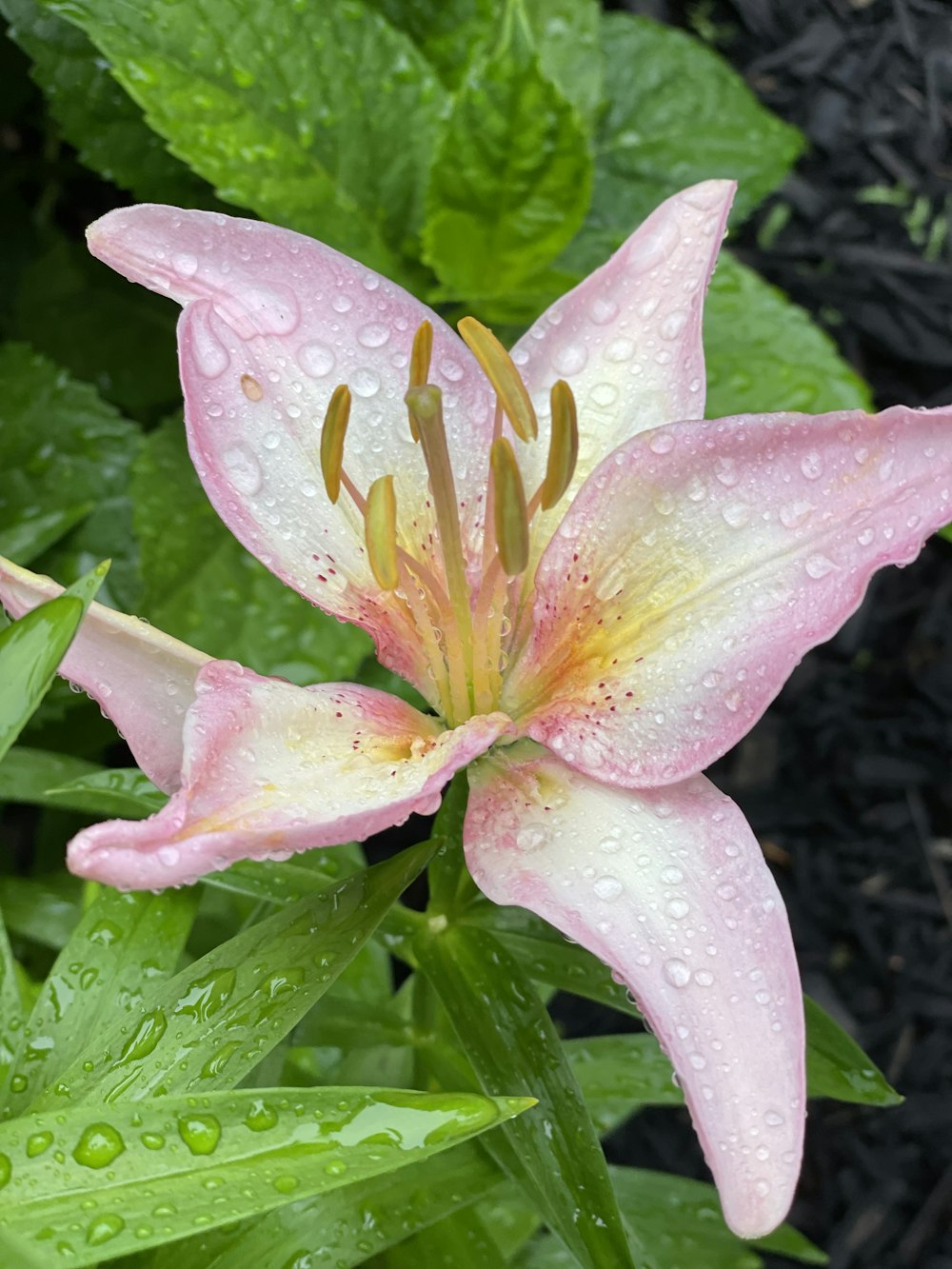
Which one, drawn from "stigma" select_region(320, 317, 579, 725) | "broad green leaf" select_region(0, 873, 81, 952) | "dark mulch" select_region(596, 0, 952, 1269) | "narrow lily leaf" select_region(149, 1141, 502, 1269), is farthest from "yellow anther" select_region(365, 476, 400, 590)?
"dark mulch" select_region(596, 0, 952, 1269)

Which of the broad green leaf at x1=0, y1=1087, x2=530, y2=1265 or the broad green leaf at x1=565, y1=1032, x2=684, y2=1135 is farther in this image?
the broad green leaf at x1=565, y1=1032, x2=684, y2=1135

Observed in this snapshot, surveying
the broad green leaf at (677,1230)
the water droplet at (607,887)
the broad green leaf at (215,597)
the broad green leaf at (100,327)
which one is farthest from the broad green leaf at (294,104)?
the broad green leaf at (677,1230)

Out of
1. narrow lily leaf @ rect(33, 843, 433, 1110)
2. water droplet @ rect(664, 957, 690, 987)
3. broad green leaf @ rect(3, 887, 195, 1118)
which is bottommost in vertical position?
broad green leaf @ rect(3, 887, 195, 1118)

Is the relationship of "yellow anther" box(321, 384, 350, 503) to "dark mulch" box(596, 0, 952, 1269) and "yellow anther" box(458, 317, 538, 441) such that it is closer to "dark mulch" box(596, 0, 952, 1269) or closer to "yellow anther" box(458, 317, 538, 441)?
"yellow anther" box(458, 317, 538, 441)

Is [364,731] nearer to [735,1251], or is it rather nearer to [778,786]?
[735,1251]

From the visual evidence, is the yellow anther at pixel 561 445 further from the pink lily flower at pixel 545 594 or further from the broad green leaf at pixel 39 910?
the broad green leaf at pixel 39 910

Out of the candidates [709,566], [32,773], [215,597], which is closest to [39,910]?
[32,773]
